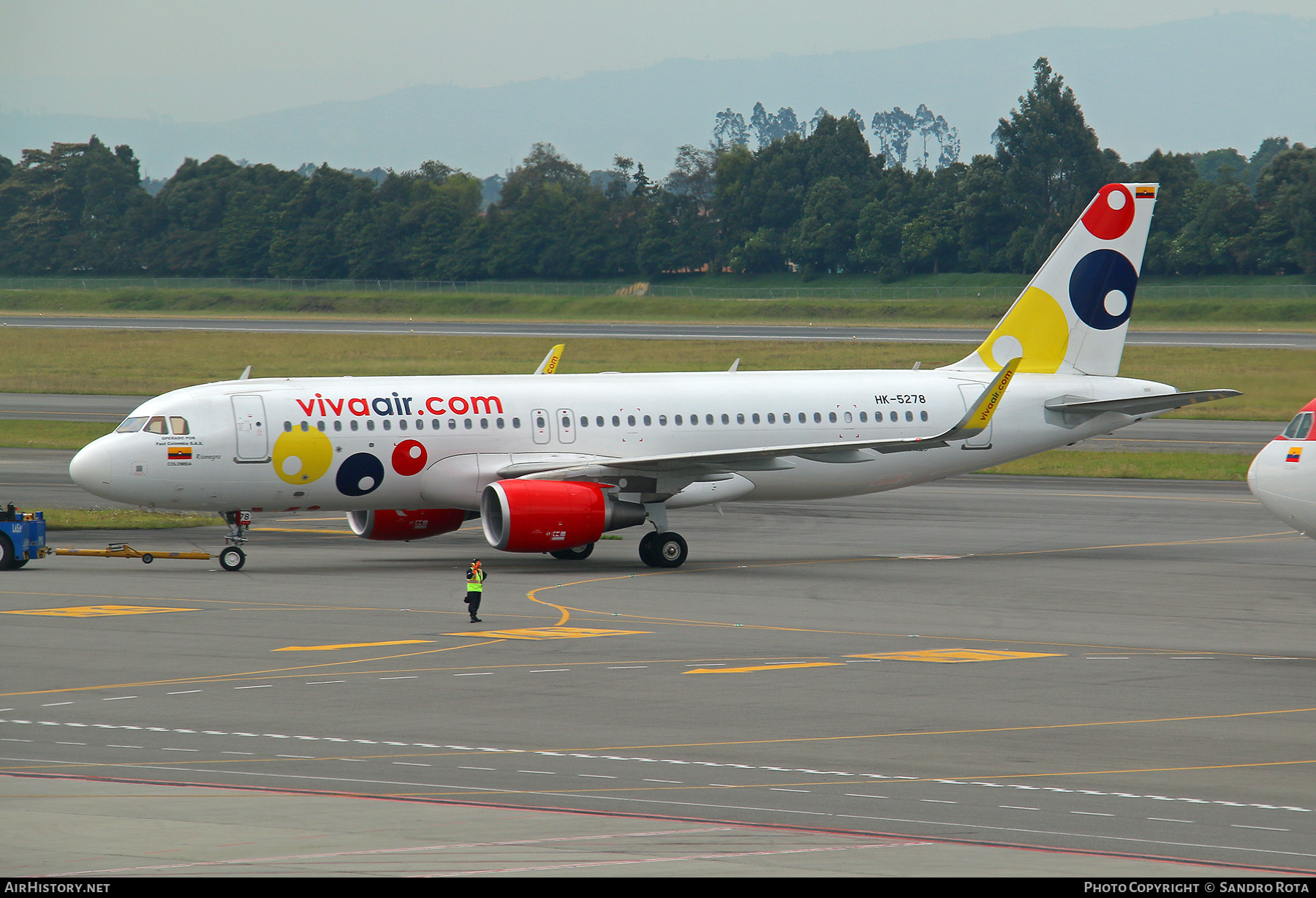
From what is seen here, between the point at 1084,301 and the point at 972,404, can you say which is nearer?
the point at 972,404

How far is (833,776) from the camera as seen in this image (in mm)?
17062

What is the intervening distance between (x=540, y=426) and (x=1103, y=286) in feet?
53.9

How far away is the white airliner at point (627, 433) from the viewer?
35812 mm

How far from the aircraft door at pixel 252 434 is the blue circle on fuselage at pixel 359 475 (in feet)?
5.78

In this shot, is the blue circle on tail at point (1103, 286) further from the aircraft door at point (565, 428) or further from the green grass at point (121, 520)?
the green grass at point (121, 520)

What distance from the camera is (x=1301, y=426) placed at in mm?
28141

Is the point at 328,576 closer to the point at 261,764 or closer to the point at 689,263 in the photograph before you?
the point at 261,764

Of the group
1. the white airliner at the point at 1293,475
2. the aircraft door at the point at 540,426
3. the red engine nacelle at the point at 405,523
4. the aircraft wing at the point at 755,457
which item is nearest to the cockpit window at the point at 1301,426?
the white airliner at the point at 1293,475

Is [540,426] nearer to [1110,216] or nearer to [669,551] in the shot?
[669,551]

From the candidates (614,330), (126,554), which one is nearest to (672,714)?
(126,554)

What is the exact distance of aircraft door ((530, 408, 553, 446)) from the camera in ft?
125

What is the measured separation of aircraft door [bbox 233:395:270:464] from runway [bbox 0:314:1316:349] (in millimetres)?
77442

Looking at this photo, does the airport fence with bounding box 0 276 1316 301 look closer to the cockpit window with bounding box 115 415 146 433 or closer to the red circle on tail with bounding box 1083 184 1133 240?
the red circle on tail with bounding box 1083 184 1133 240
